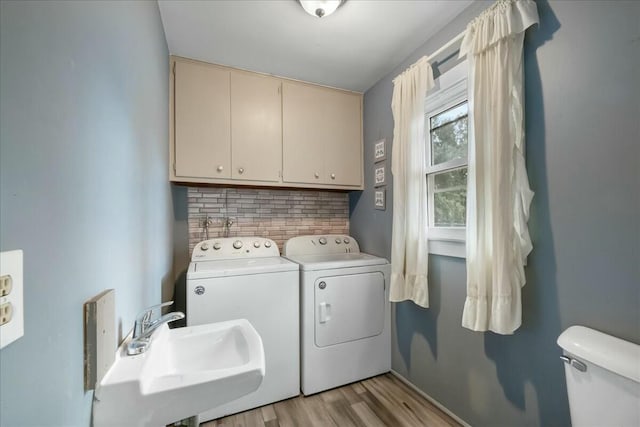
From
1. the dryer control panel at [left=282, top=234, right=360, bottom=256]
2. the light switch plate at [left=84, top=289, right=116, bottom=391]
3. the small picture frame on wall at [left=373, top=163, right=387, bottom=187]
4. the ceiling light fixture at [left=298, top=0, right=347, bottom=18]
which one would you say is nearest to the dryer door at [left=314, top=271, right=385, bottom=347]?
the dryer control panel at [left=282, top=234, right=360, bottom=256]

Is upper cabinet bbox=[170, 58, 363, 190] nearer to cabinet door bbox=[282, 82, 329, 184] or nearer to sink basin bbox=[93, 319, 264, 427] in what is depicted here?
cabinet door bbox=[282, 82, 329, 184]

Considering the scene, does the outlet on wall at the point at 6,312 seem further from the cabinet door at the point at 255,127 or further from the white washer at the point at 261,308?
the cabinet door at the point at 255,127

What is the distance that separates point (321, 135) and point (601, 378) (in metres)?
2.19

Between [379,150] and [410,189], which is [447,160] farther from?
[379,150]

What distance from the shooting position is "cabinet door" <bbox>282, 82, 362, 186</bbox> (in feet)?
7.39

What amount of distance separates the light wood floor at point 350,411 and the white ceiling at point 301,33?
2.49m

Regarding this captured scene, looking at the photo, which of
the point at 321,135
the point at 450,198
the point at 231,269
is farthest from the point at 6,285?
the point at 321,135

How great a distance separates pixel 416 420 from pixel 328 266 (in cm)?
109

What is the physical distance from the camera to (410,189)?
1.73 meters

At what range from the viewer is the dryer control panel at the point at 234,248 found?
208 cm

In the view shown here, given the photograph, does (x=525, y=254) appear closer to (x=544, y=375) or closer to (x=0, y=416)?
(x=544, y=375)

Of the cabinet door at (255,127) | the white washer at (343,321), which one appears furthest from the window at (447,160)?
the cabinet door at (255,127)

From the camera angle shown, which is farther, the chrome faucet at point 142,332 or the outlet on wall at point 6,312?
the chrome faucet at point 142,332

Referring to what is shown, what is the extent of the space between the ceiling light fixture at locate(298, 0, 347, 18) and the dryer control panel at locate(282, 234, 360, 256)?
1.69 m
